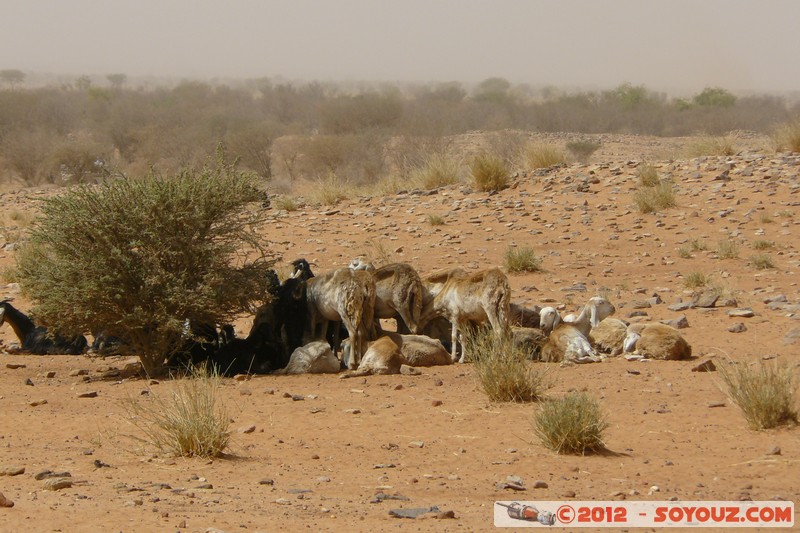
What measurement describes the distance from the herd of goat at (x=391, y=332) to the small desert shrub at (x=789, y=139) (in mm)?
12487

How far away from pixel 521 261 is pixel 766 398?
823cm

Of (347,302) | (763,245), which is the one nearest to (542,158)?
(763,245)

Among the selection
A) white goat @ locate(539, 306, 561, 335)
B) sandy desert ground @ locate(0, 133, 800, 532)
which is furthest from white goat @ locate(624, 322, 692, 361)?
white goat @ locate(539, 306, 561, 335)

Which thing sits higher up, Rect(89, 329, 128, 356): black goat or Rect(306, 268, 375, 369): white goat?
Rect(306, 268, 375, 369): white goat

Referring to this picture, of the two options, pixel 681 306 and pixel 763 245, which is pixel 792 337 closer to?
pixel 681 306

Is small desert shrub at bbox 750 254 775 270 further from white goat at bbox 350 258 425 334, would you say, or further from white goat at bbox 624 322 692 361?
white goat at bbox 350 258 425 334

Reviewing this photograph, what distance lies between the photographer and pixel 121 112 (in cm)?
5078

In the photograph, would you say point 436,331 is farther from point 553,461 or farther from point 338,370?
point 553,461

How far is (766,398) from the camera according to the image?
784cm

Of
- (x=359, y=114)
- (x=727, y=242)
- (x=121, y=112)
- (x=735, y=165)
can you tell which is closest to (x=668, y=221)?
(x=727, y=242)

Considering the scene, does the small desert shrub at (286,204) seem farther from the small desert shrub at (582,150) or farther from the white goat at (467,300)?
the small desert shrub at (582,150)

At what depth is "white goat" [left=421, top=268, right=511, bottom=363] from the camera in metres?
10.9

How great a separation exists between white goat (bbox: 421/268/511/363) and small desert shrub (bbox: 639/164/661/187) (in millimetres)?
9497

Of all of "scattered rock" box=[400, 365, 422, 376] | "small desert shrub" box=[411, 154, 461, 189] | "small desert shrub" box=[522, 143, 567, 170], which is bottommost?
"scattered rock" box=[400, 365, 422, 376]
